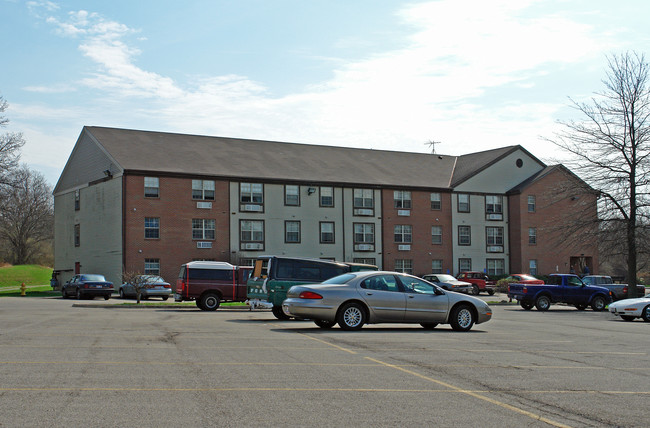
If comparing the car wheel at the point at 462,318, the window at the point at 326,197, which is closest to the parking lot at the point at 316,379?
the car wheel at the point at 462,318

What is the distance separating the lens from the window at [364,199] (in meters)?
56.1

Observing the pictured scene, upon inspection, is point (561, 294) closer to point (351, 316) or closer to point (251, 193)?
point (351, 316)

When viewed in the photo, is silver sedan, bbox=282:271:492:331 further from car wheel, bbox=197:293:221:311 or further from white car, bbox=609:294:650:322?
car wheel, bbox=197:293:221:311

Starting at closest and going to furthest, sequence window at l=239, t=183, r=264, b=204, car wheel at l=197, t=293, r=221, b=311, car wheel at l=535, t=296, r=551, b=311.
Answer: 1. car wheel at l=197, t=293, r=221, b=311
2. car wheel at l=535, t=296, r=551, b=311
3. window at l=239, t=183, r=264, b=204

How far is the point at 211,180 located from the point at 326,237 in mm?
9989

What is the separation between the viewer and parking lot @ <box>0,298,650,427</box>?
7473 mm

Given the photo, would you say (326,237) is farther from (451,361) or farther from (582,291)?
(451,361)

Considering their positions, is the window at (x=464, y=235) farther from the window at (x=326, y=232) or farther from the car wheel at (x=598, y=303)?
the car wheel at (x=598, y=303)

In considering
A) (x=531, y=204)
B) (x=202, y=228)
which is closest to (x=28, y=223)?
(x=202, y=228)

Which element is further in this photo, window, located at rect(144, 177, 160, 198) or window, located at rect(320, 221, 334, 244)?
window, located at rect(320, 221, 334, 244)

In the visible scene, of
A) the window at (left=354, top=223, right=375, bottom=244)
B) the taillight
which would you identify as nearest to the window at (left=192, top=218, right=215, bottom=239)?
the window at (left=354, top=223, right=375, bottom=244)

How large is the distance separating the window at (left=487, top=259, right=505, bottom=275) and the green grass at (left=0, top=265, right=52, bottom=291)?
4300 cm

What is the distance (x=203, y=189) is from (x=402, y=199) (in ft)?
54.0

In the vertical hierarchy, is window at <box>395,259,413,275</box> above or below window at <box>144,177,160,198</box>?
below
